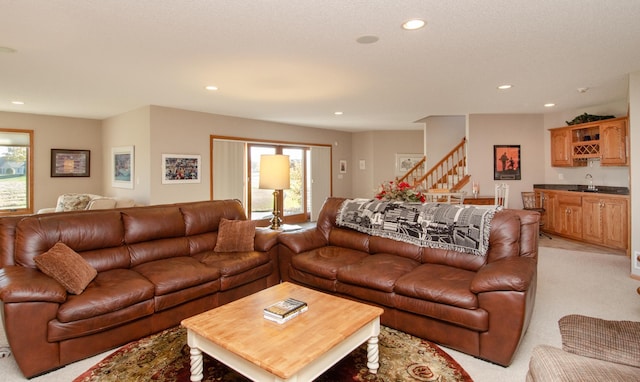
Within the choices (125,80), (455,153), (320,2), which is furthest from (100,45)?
(455,153)

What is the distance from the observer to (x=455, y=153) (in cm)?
799

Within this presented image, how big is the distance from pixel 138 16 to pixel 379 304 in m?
2.86

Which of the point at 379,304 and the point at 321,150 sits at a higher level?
the point at 321,150

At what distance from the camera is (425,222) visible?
3.39 m

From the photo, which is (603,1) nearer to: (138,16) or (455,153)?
(138,16)

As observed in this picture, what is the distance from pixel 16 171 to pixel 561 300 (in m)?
8.83

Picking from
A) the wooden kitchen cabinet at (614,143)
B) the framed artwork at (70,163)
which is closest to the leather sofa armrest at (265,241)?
the framed artwork at (70,163)

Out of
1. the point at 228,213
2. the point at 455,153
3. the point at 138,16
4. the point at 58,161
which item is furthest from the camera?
the point at 455,153

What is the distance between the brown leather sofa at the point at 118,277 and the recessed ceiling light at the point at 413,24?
244cm

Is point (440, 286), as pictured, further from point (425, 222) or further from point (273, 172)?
point (273, 172)

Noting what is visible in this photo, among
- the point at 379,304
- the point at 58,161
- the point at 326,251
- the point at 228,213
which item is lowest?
the point at 379,304

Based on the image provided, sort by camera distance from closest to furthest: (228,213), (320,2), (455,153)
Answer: (320,2)
(228,213)
(455,153)

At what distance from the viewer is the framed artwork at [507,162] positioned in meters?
7.05

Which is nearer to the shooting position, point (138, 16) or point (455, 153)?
point (138, 16)
